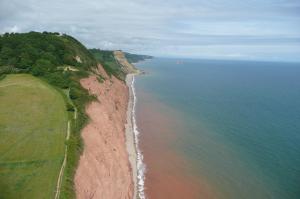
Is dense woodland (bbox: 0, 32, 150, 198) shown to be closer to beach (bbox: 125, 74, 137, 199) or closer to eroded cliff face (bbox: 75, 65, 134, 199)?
eroded cliff face (bbox: 75, 65, 134, 199)

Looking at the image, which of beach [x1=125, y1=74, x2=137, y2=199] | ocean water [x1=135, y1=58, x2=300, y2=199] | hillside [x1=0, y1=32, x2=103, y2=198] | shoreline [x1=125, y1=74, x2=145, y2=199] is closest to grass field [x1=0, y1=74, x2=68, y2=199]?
hillside [x1=0, y1=32, x2=103, y2=198]

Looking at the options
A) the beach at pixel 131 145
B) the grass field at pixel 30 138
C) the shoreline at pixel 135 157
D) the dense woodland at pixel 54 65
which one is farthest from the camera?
the dense woodland at pixel 54 65

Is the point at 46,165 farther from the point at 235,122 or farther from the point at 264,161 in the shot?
the point at 235,122

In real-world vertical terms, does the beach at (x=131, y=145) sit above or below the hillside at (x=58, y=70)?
below

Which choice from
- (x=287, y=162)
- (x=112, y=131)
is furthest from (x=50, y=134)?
(x=287, y=162)

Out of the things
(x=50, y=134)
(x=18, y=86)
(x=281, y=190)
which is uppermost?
(x=18, y=86)

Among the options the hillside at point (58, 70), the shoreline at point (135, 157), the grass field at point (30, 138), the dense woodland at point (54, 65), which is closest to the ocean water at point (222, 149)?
the shoreline at point (135, 157)

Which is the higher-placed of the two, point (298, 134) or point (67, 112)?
point (67, 112)

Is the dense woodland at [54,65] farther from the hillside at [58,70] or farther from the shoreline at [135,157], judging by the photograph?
the shoreline at [135,157]
